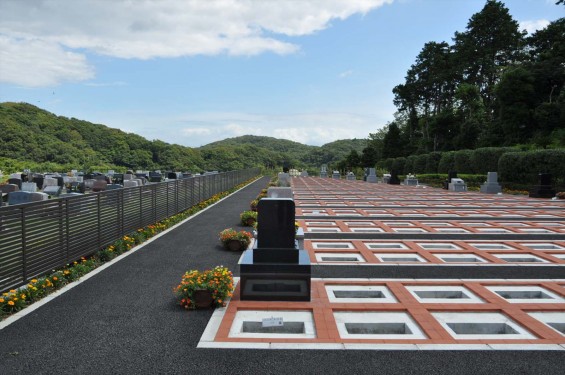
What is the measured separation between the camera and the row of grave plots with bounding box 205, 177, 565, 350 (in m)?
5.57

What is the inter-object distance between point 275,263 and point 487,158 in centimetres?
3478

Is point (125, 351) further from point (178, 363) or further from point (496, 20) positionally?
point (496, 20)

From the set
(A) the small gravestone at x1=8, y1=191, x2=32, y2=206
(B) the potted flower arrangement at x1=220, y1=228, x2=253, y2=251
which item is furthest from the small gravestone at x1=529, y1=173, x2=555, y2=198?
(A) the small gravestone at x1=8, y1=191, x2=32, y2=206

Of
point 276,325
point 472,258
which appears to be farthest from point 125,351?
point 472,258

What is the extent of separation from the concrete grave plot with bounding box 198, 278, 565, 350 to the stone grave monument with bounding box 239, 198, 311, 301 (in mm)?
242

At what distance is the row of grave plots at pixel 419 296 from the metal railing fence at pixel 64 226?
13.0ft

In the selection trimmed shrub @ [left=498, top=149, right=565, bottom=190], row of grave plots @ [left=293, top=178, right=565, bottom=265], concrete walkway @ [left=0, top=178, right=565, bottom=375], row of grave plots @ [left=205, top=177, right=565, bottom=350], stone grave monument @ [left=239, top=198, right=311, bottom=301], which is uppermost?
trimmed shrub @ [left=498, top=149, right=565, bottom=190]

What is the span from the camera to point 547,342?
17.8ft

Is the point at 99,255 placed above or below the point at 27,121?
below

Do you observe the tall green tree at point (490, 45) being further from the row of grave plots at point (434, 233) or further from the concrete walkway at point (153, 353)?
the concrete walkway at point (153, 353)

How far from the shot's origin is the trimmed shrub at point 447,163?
141 feet

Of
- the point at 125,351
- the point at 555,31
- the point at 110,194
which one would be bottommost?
the point at 125,351

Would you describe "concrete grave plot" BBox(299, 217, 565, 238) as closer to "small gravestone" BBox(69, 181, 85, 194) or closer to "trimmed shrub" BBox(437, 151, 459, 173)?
"small gravestone" BBox(69, 181, 85, 194)

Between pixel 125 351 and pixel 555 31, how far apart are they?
2538 inches
